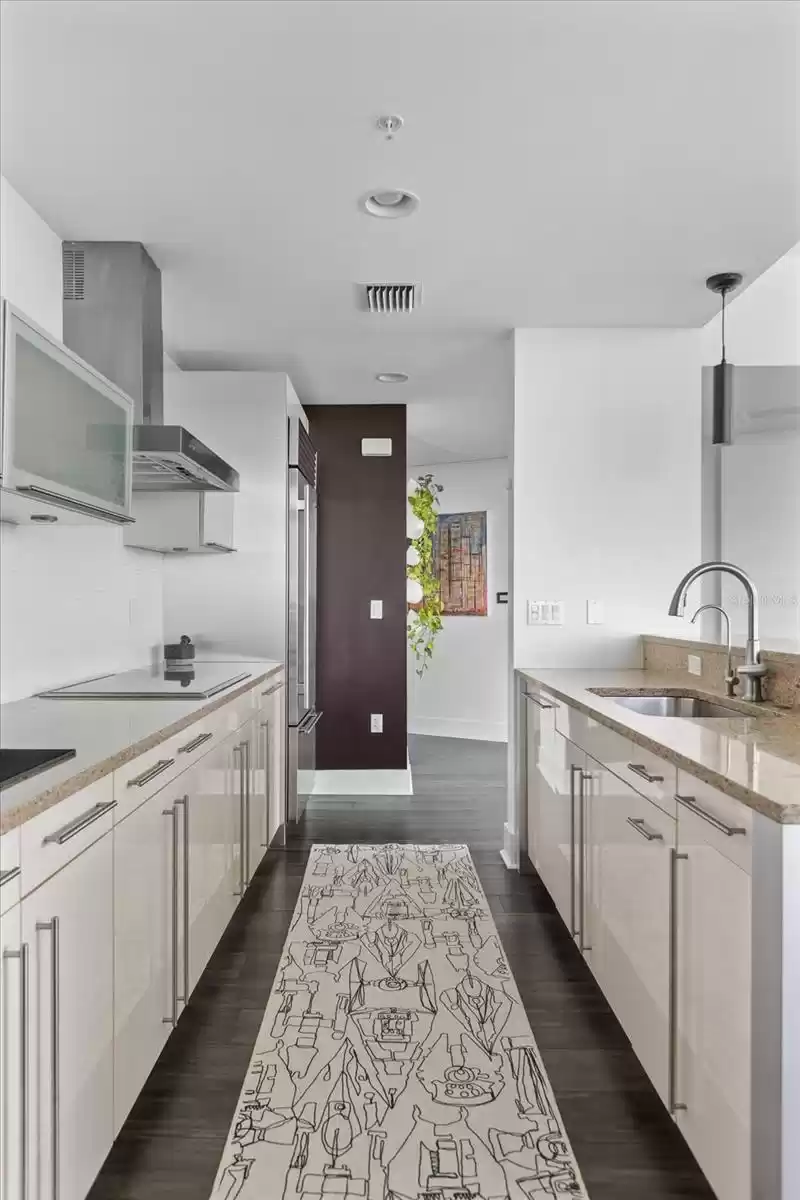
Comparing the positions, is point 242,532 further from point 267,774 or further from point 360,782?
point 360,782

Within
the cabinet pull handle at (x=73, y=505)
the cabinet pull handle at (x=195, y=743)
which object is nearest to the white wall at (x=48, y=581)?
the cabinet pull handle at (x=73, y=505)

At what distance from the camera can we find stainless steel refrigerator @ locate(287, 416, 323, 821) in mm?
4059

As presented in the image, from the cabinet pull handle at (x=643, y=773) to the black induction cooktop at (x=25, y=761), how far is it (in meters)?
1.23

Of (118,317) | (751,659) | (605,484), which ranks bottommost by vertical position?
(751,659)

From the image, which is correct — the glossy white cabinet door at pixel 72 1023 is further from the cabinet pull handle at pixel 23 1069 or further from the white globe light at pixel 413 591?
the white globe light at pixel 413 591

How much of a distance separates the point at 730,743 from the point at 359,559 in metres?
3.65

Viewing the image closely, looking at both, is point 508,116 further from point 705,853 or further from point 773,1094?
point 773,1094

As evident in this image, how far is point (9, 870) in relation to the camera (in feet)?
3.81

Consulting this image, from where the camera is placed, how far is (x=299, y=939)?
281 centimetres

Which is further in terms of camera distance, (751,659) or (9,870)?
(751,659)

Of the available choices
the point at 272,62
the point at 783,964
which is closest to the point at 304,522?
the point at 272,62

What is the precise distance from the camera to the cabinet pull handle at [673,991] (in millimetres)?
1601

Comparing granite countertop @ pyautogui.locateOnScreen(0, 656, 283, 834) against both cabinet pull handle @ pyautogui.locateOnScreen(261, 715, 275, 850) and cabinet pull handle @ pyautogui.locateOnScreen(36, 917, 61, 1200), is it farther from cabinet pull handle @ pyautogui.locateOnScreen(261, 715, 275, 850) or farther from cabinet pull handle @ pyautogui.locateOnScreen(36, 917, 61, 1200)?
cabinet pull handle @ pyautogui.locateOnScreen(261, 715, 275, 850)

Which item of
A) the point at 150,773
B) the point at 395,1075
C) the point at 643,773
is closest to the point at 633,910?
the point at 643,773
